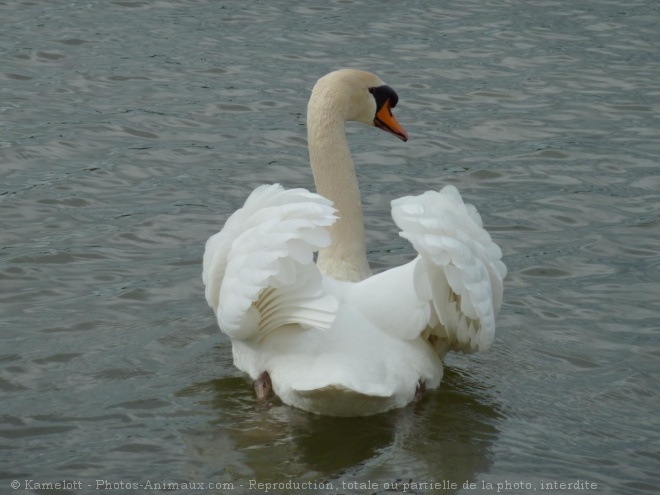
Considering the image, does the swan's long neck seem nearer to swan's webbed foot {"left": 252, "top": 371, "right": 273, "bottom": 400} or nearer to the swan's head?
the swan's head

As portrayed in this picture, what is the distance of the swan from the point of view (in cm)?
575

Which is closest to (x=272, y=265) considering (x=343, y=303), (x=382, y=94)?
(x=343, y=303)

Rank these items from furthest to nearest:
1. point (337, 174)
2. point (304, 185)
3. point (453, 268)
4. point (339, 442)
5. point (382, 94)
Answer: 1. point (304, 185)
2. point (382, 94)
3. point (337, 174)
4. point (339, 442)
5. point (453, 268)

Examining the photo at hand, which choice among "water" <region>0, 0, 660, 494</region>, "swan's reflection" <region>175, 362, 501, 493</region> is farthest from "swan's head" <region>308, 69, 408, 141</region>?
"swan's reflection" <region>175, 362, 501, 493</region>

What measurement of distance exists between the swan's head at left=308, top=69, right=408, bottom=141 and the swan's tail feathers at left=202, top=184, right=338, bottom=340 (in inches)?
55.0

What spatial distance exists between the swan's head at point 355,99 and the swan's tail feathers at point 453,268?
1.43 metres

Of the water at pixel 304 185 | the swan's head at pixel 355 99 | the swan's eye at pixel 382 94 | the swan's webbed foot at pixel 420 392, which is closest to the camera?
the water at pixel 304 185

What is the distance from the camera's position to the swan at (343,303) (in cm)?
575

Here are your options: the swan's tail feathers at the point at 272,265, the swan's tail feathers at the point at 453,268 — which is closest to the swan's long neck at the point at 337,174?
the swan's tail feathers at the point at 453,268

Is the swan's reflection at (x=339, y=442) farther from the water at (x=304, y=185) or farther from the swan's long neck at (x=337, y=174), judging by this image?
the swan's long neck at (x=337, y=174)

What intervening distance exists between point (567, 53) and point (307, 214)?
8121 mm

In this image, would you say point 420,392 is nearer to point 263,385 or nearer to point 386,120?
point 263,385

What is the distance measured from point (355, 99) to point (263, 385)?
2.11 m

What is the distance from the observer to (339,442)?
19.6 ft
